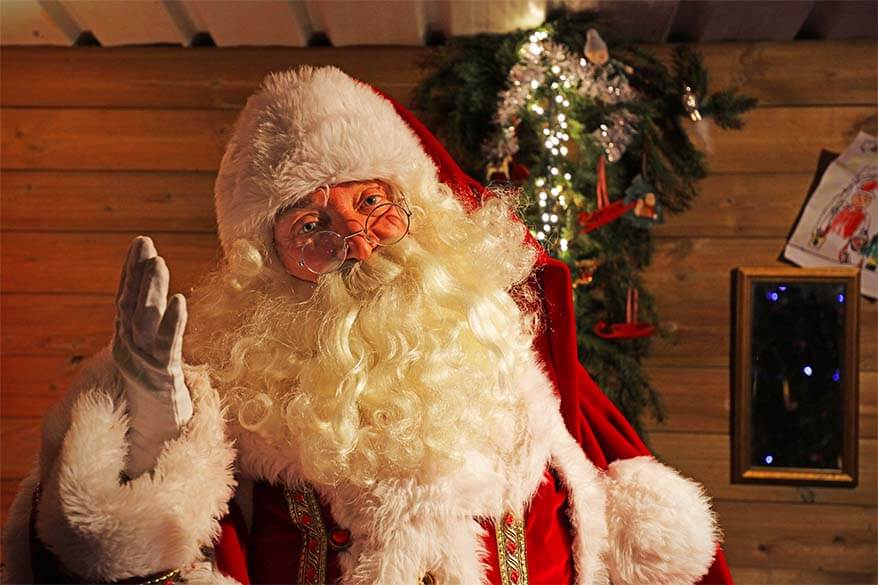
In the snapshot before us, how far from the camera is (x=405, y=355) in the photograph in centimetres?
121

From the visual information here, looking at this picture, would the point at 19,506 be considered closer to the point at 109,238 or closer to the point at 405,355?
the point at 405,355

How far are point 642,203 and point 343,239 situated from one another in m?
1.13

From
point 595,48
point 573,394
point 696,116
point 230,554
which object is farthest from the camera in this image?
point 696,116

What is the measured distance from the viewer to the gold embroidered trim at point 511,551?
1.20 m

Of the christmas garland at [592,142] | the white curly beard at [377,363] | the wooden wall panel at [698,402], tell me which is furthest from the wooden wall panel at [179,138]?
the white curly beard at [377,363]

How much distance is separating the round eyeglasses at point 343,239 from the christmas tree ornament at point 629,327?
0.96 metres

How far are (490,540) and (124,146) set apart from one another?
5.50 feet

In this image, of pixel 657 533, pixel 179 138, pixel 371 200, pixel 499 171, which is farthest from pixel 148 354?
pixel 179 138

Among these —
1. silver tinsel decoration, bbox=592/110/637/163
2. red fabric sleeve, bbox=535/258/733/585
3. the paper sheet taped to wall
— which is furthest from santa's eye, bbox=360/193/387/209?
the paper sheet taped to wall

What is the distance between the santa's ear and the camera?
51.6 inches

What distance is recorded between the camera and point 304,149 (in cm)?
124

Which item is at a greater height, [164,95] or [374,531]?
[164,95]

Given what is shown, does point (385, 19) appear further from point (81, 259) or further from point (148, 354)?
point (148, 354)

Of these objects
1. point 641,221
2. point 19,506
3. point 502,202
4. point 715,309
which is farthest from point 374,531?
point 715,309
